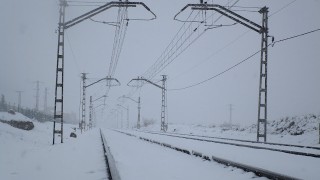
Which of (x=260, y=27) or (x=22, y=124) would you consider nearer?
(x=260, y=27)

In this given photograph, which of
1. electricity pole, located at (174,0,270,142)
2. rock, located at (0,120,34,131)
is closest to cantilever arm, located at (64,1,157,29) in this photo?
electricity pole, located at (174,0,270,142)

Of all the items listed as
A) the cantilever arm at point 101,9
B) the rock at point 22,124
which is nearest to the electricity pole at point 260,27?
the cantilever arm at point 101,9

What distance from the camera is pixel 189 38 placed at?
A: 22359 mm

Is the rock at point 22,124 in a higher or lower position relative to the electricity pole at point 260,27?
lower

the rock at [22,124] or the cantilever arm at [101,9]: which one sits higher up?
the cantilever arm at [101,9]

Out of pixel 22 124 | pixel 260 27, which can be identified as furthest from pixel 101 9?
pixel 22 124

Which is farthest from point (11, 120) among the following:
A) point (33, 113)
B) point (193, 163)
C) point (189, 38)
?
point (33, 113)

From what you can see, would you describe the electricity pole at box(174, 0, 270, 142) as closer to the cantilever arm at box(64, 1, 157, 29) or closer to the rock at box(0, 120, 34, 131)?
the cantilever arm at box(64, 1, 157, 29)

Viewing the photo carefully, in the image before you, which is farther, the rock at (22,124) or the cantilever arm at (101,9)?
the rock at (22,124)

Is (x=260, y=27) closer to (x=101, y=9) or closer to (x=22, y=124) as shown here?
(x=101, y=9)

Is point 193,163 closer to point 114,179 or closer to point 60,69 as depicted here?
point 114,179

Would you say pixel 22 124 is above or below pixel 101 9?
below

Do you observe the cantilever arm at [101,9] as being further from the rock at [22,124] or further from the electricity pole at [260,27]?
the rock at [22,124]

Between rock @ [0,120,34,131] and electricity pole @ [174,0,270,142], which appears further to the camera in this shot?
rock @ [0,120,34,131]
